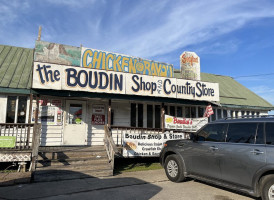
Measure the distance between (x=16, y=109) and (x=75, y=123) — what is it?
260 cm

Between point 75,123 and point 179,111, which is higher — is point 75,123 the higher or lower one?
the lower one

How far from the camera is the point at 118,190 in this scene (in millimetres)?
5871

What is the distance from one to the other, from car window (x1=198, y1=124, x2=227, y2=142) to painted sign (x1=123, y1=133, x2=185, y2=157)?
349 cm

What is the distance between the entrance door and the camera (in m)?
9.84

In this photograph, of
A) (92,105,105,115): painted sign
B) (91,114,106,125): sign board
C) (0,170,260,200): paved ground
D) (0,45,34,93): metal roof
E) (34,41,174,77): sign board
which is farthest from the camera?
(92,105,105,115): painted sign

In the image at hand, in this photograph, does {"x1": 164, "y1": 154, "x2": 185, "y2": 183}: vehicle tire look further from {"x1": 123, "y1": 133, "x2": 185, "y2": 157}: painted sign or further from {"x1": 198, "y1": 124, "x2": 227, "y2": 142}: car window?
{"x1": 123, "y1": 133, "x2": 185, "y2": 157}: painted sign

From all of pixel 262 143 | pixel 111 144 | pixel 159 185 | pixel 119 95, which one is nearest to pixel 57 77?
pixel 119 95

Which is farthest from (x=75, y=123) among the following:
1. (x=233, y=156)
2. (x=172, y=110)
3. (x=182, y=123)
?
(x=233, y=156)

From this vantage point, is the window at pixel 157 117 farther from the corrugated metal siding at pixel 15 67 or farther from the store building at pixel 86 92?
the corrugated metal siding at pixel 15 67

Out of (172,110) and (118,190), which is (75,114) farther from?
(172,110)

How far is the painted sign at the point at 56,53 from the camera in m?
9.89

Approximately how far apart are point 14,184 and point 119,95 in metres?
5.06

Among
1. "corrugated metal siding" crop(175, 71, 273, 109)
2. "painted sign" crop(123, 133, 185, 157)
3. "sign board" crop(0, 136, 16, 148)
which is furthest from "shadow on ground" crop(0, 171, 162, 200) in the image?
"corrugated metal siding" crop(175, 71, 273, 109)

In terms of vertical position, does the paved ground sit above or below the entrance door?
below
